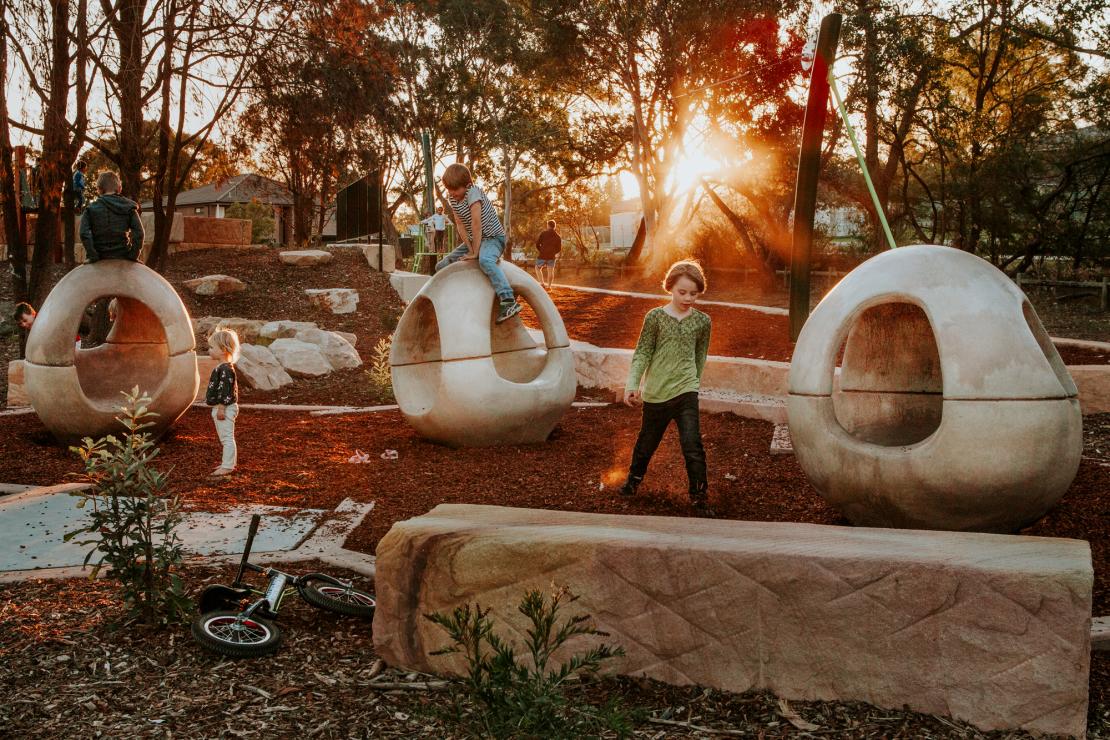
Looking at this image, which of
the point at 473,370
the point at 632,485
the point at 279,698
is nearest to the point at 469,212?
the point at 473,370

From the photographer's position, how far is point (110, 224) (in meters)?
8.75

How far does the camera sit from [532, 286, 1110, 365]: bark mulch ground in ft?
40.1

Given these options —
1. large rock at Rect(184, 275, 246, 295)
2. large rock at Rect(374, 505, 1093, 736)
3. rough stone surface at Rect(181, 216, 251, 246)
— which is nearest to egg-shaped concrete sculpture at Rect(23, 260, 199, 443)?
large rock at Rect(374, 505, 1093, 736)

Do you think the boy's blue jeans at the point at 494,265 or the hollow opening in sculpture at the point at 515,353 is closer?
the boy's blue jeans at the point at 494,265

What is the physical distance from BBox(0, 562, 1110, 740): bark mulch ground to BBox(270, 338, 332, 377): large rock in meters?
8.52

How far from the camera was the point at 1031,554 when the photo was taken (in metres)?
3.46

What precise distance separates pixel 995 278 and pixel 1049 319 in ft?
46.9

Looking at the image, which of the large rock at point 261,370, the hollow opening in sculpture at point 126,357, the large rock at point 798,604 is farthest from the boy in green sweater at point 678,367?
the large rock at point 261,370

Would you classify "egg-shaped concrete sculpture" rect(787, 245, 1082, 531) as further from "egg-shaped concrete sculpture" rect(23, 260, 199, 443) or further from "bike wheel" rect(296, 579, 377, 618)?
"egg-shaped concrete sculpture" rect(23, 260, 199, 443)

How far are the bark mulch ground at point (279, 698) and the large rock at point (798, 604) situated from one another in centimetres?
10

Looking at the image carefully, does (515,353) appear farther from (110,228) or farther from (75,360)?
(75,360)

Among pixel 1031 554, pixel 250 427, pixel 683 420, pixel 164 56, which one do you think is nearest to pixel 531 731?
pixel 1031 554

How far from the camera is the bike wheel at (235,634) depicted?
388 cm

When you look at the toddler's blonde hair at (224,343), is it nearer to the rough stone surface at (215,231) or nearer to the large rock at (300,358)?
the large rock at (300,358)
